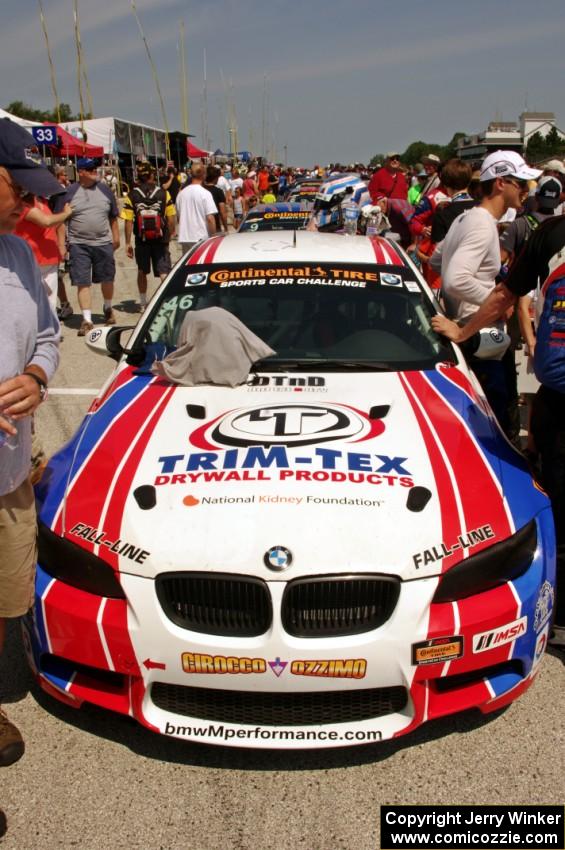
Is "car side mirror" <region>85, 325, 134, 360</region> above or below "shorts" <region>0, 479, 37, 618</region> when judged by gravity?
above

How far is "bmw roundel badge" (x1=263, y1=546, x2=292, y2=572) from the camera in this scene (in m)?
2.45

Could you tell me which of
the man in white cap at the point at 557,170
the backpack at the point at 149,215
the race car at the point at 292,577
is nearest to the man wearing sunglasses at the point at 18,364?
the race car at the point at 292,577

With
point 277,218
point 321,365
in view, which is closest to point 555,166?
point 277,218

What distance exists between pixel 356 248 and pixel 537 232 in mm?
1531

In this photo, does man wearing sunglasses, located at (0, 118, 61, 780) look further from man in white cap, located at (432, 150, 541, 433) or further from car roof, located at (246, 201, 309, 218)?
car roof, located at (246, 201, 309, 218)

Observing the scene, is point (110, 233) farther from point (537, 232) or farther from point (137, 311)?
point (537, 232)

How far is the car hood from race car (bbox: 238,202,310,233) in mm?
7355

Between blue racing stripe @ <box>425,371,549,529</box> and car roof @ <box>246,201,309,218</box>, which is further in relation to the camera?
car roof @ <box>246,201,309,218</box>

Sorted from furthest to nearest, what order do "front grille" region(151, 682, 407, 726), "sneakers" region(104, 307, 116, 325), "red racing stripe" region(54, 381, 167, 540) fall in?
"sneakers" region(104, 307, 116, 325) < "red racing stripe" region(54, 381, 167, 540) < "front grille" region(151, 682, 407, 726)

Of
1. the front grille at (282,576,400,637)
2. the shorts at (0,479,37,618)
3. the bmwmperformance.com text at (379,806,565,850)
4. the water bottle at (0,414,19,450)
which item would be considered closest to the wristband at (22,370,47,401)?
the water bottle at (0,414,19,450)

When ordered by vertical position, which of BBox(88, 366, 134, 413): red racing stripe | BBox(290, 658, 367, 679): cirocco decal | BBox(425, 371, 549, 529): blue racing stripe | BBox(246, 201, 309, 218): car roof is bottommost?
BBox(290, 658, 367, 679): cirocco decal

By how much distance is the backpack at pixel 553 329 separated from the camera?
301cm

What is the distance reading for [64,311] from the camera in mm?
10078

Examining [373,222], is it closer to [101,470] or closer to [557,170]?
[557,170]
